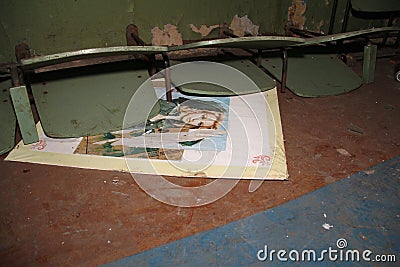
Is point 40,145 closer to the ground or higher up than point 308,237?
higher up

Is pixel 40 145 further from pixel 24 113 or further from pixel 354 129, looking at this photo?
pixel 354 129

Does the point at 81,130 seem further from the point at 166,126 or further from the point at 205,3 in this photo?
the point at 205,3

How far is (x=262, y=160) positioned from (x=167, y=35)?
1000 mm

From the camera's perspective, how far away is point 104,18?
1615mm

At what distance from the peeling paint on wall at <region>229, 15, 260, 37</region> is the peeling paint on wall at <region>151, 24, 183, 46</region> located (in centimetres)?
33

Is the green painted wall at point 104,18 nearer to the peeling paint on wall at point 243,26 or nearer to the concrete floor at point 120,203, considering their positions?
the peeling paint on wall at point 243,26

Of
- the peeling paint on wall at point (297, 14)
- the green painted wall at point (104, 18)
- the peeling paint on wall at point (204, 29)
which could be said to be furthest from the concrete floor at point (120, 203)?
the peeling paint on wall at point (297, 14)

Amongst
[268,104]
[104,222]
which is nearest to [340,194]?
[268,104]

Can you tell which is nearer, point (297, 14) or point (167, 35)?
point (167, 35)

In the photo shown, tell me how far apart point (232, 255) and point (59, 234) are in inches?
18.2

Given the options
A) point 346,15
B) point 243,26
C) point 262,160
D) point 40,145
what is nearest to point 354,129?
point 262,160

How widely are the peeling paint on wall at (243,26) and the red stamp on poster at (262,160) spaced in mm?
1044

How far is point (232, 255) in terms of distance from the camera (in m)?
0.83

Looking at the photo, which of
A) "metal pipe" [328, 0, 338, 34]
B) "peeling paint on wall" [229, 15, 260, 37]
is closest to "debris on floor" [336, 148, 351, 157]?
"peeling paint on wall" [229, 15, 260, 37]
